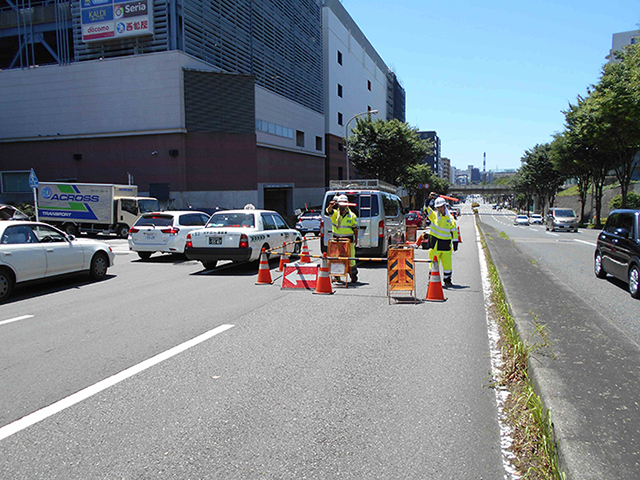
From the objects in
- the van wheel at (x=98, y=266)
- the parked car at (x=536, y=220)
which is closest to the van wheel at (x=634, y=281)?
the van wheel at (x=98, y=266)

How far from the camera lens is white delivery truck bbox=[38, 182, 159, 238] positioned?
2527 centimetres

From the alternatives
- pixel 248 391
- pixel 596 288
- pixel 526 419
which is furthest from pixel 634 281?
pixel 248 391

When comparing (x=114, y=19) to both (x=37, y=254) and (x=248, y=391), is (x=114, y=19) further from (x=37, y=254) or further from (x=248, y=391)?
(x=248, y=391)

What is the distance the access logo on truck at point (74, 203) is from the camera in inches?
994

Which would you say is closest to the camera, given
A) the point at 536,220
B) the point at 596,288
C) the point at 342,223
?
the point at 596,288

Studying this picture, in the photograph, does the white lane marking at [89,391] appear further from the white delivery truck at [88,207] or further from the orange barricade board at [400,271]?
the white delivery truck at [88,207]

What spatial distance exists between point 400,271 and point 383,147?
3822cm

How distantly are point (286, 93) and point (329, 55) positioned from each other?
14.9m

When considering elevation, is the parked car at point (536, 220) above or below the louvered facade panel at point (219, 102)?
below

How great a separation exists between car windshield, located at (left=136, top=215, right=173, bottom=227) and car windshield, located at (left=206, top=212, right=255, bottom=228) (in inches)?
118

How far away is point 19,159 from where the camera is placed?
1427 inches

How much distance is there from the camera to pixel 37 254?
9.85m

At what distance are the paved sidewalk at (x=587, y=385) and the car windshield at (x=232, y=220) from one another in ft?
24.6

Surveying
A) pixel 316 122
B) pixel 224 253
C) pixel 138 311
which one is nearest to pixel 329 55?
pixel 316 122
